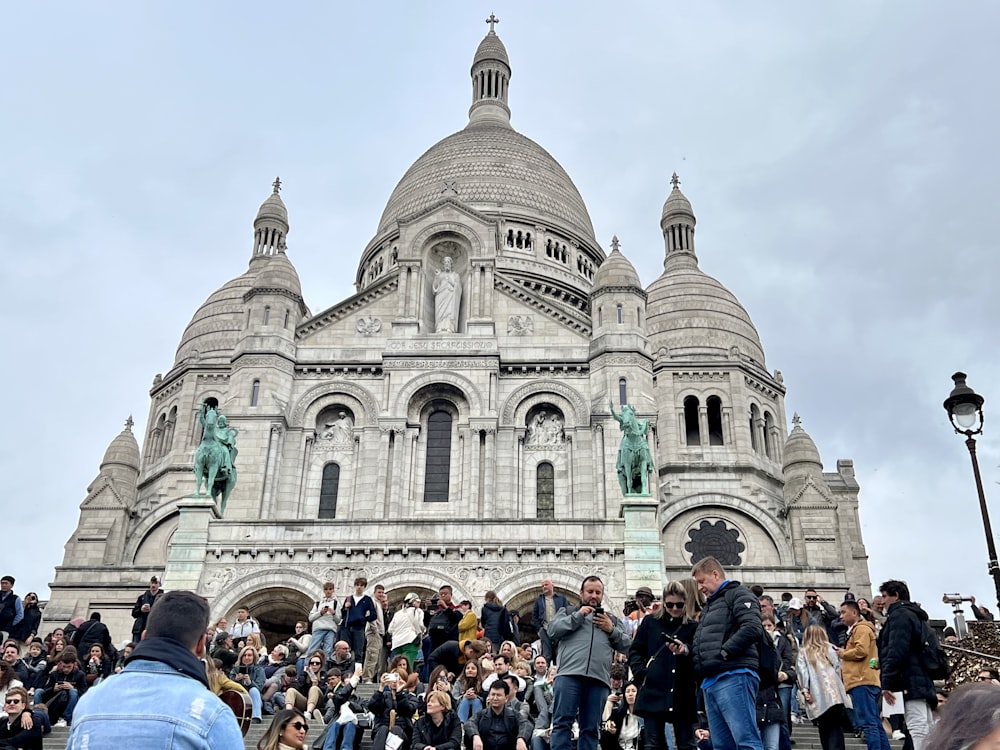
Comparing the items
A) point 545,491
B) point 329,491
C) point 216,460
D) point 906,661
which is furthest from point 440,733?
point 329,491

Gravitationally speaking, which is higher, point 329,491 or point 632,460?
point 329,491

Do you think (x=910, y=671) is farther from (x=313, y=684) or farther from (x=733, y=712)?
(x=313, y=684)

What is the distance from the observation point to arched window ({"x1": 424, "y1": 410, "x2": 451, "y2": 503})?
108 feet

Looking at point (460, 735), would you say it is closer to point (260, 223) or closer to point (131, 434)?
point (131, 434)

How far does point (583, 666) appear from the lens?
10453mm

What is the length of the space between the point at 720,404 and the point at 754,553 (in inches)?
274

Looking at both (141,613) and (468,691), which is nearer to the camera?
(468,691)

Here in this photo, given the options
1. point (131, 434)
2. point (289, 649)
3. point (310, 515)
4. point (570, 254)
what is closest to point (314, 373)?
point (310, 515)

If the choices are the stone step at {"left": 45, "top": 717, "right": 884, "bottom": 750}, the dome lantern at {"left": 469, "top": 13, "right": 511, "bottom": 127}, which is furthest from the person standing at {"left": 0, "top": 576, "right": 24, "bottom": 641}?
the dome lantern at {"left": 469, "top": 13, "right": 511, "bottom": 127}

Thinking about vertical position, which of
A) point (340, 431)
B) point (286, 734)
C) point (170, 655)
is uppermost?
A: point (340, 431)

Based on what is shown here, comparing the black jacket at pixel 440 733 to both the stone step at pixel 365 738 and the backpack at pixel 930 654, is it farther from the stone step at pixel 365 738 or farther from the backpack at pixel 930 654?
the backpack at pixel 930 654

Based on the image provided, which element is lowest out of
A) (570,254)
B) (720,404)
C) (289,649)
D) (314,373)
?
(289,649)

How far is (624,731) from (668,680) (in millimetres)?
4612

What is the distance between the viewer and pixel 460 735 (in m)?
13.0
